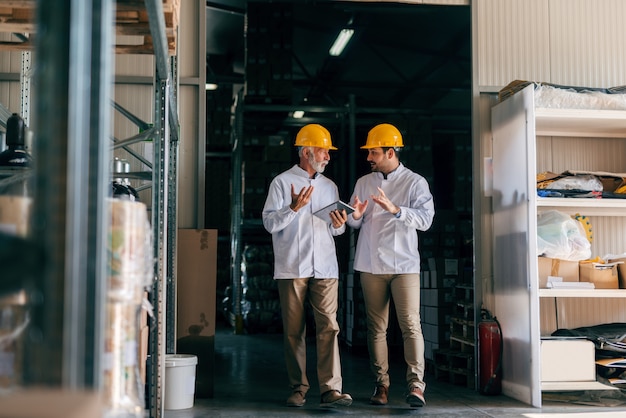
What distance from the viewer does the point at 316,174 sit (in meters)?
7.26

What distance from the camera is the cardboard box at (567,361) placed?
7.20 metres

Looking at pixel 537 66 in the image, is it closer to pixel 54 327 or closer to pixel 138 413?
pixel 138 413

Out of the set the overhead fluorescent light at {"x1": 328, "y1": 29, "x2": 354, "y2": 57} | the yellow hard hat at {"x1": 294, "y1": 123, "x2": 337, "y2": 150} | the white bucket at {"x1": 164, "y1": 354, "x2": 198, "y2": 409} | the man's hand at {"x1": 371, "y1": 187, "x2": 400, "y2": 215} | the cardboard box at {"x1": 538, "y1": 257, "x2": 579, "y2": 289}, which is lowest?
the white bucket at {"x1": 164, "y1": 354, "x2": 198, "y2": 409}

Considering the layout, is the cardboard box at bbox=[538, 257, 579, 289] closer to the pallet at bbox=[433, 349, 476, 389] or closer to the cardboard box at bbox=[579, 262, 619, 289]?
the cardboard box at bbox=[579, 262, 619, 289]

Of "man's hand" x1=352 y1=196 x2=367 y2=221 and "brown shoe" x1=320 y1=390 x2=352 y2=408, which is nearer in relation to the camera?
"brown shoe" x1=320 y1=390 x2=352 y2=408

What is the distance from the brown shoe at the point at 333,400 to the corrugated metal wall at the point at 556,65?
2.17 metres

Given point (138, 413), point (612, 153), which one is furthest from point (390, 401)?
point (138, 413)

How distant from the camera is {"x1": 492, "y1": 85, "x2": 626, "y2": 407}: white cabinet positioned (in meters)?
7.08

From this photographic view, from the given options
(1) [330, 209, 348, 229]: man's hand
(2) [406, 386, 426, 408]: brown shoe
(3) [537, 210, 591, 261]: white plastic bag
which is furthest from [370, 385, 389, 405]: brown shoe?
(3) [537, 210, 591, 261]: white plastic bag

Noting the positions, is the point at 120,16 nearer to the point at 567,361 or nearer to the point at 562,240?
the point at 562,240

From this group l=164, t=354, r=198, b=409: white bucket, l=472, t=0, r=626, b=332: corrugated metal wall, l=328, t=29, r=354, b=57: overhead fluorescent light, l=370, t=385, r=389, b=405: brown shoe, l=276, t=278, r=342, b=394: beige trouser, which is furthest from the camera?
l=328, t=29, r=354, b=57: overhead fluorescent light

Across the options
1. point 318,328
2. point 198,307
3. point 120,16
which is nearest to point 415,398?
point 318,328

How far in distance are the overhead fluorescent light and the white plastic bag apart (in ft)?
26.7

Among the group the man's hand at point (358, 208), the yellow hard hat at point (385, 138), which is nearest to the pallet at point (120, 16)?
the man's hand at point (358, 208)
